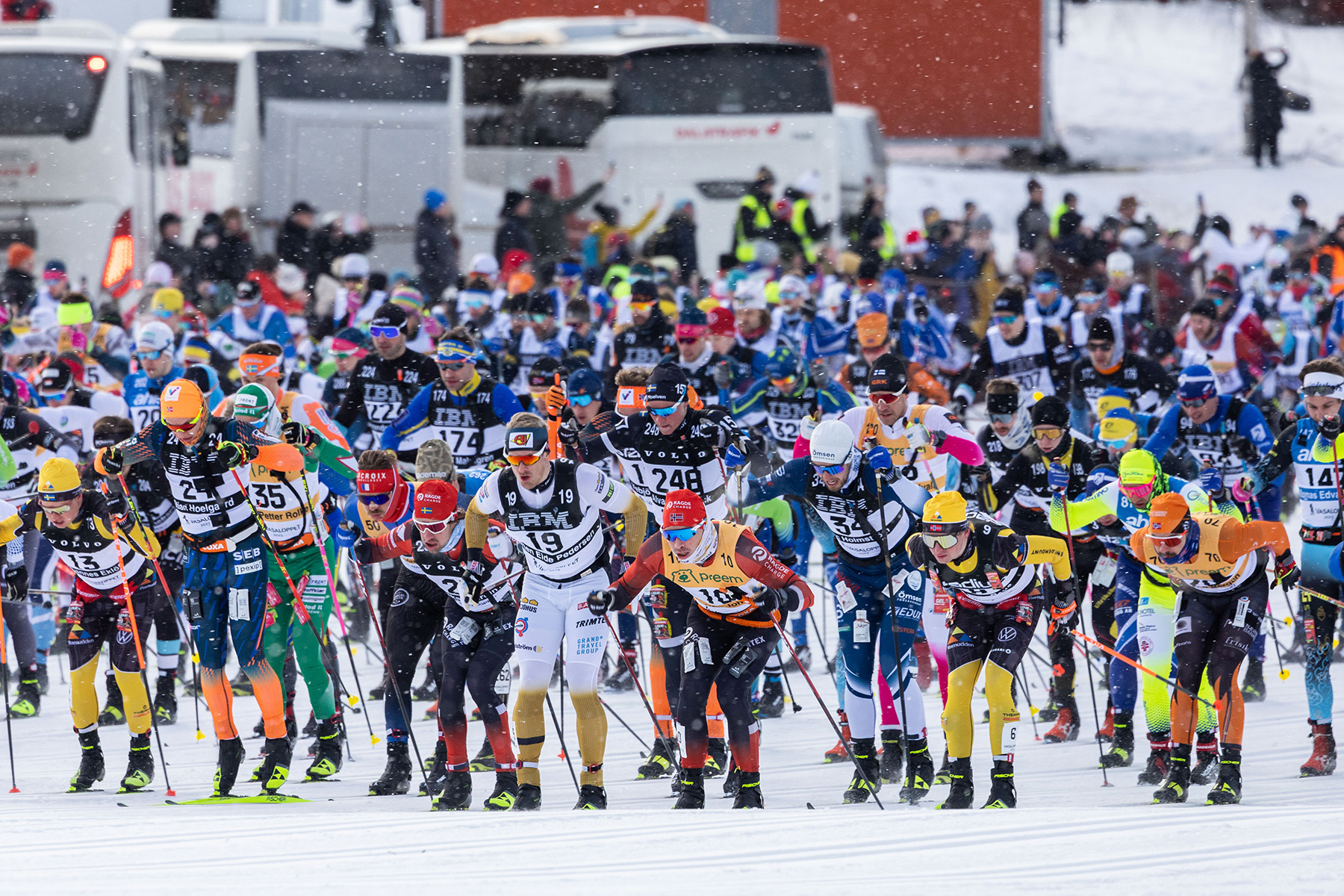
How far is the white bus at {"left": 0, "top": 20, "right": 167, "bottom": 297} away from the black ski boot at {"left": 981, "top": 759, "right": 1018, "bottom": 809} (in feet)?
51.2

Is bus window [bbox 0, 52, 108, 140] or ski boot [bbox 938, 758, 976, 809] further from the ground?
bus window [bbox 0, 52, 108, 140]

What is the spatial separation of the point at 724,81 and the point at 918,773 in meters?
16.5

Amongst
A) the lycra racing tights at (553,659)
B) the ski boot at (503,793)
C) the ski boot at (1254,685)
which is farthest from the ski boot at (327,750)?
the ski boot at (1254,685)

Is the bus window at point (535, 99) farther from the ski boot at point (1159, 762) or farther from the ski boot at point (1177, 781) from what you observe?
the ski boot at point (1177, 781)

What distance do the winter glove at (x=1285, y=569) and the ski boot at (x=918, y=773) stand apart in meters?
1.83

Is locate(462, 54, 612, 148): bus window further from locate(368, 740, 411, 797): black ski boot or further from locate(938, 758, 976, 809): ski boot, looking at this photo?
locate(938, 758, 976, 809): ski boot

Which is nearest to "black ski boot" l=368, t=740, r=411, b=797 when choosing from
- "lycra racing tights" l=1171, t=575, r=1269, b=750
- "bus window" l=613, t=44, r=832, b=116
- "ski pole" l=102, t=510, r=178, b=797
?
"ski pole" l=102, t=510, r=178, b=797

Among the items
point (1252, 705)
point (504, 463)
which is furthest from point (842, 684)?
point (1252, 705)

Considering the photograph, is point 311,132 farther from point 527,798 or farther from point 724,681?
point 724,681

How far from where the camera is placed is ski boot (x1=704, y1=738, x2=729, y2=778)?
955 cm

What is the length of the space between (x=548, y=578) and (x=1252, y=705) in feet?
15.2

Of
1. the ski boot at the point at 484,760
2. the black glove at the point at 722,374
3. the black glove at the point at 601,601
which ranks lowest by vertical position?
the ski boot at the point at 484,760

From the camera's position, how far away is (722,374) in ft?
40.3

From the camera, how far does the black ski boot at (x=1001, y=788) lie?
27.8 feet
